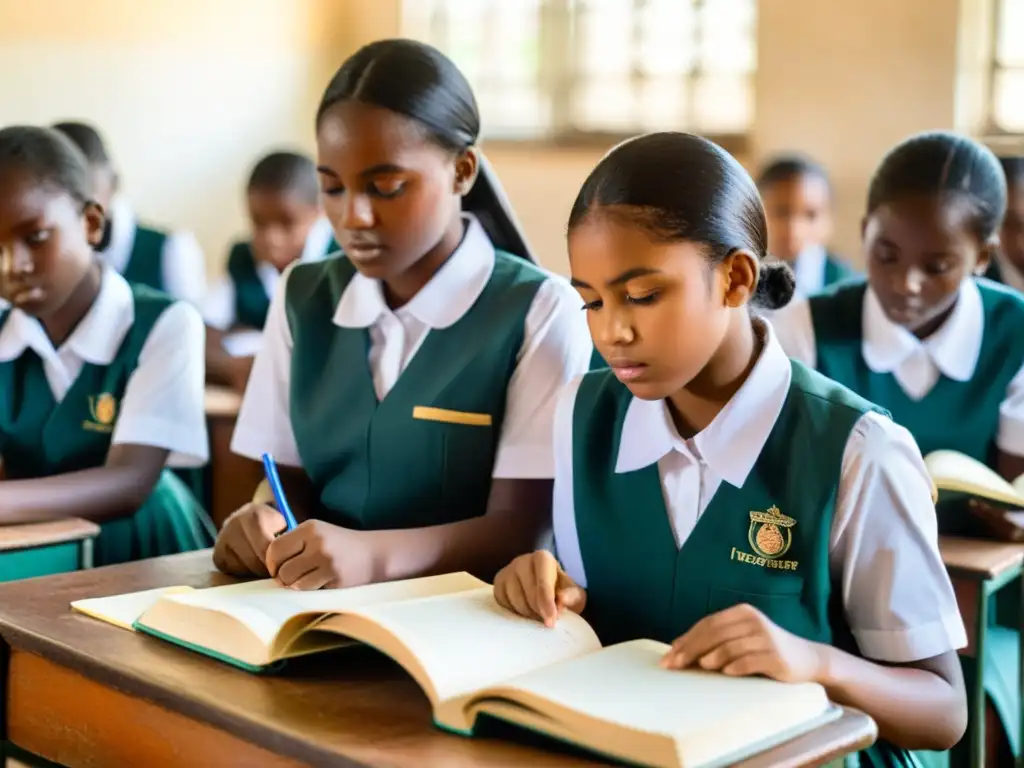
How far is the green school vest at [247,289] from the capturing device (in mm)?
4477

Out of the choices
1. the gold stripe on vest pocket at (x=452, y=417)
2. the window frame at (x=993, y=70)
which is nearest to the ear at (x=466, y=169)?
the gold stripe on vest pocket at (x=452, y=417)

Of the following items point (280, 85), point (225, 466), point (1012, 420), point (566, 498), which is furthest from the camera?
point (280, 85)

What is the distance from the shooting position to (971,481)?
1.73m

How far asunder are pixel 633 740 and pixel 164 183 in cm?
506

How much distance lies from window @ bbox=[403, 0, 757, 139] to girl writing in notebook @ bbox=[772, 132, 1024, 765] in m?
2.96

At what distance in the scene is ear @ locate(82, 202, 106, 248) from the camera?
2211 millimetres

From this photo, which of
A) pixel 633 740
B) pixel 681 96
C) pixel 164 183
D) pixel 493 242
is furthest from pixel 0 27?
pixel 633 740

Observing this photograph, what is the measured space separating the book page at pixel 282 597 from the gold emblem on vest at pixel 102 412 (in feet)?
3.18

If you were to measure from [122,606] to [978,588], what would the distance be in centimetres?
105

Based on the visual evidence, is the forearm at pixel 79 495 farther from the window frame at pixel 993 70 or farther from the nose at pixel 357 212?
the window frame at pixel 993 70

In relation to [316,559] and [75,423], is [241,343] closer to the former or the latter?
[75,423]

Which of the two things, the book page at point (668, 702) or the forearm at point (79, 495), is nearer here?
the book page at point (668, 702)

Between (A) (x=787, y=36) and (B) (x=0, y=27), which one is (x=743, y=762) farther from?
(B) (x=0, y=27)

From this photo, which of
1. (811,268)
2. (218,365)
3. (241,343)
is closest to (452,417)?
(218,365)
